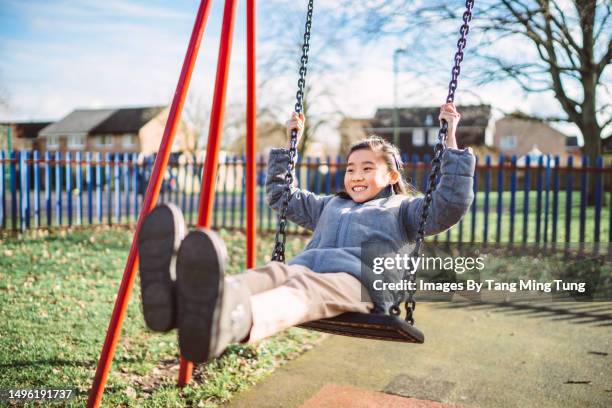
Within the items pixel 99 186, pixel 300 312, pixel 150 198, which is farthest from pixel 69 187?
pixel 300 312

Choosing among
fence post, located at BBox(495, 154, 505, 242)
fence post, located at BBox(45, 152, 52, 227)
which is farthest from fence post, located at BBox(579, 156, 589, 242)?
fence post, located at BBox(45, 152, 52, 227)

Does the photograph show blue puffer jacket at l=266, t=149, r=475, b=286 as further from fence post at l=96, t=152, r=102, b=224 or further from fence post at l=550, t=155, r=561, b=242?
fence post at l=96, t=152, r=102, b=224

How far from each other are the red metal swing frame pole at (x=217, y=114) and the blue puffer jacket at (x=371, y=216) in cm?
45

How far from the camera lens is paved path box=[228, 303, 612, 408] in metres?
2.99

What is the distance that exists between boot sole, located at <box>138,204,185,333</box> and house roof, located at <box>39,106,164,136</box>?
Answer: 43.0 meters

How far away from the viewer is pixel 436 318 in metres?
4.71

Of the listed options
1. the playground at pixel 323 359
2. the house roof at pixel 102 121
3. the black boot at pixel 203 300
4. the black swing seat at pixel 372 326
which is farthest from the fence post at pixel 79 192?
the house roof at pixel 102 121

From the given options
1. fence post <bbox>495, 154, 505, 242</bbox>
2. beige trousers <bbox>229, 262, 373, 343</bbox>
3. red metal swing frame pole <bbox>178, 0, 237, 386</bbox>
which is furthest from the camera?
fence post <bbox>495, 154, 505, 242</bbox>

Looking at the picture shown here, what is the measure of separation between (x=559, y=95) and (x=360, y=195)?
32.6 feet

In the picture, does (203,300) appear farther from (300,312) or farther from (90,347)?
(90,347)

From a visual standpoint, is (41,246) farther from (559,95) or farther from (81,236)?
(559,95)

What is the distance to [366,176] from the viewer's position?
2.85 meters

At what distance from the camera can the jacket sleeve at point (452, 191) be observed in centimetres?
248

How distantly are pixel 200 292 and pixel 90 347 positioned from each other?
2273 millimetres
